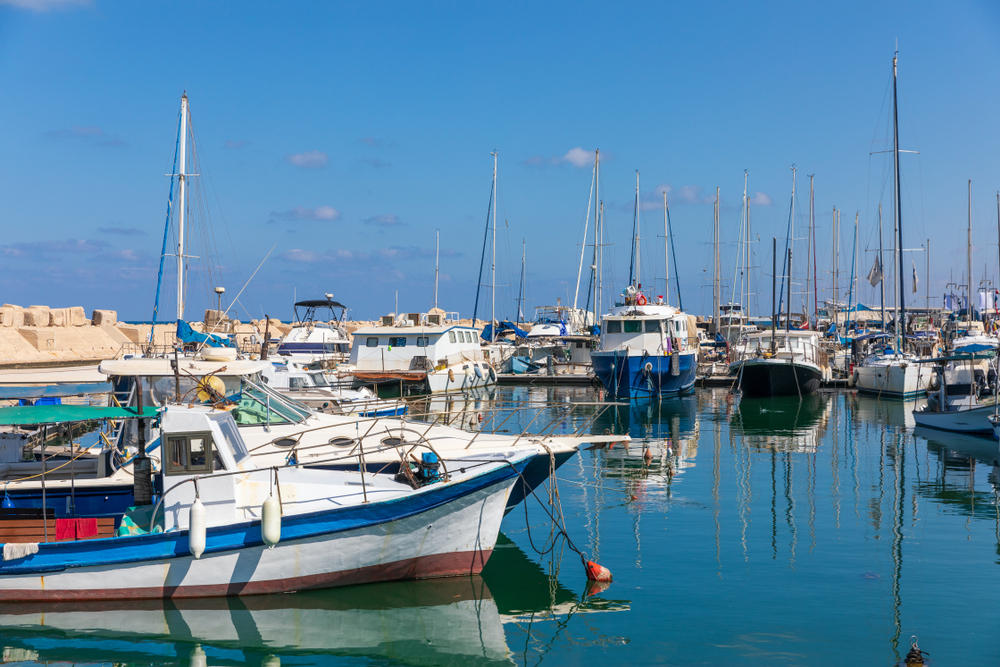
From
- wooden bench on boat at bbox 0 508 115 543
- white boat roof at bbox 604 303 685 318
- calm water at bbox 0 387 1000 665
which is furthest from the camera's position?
white boat roof at bbox 604 303 685 318

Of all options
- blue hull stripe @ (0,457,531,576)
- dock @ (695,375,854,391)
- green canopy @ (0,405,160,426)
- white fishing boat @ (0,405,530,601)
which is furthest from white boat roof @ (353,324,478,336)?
blue hull stripe @ (0,457,531,576)

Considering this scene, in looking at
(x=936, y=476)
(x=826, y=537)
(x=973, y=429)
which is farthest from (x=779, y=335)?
(x=826, y=537)

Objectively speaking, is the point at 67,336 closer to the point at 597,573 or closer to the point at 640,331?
the point at 640,331

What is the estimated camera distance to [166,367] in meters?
13.3

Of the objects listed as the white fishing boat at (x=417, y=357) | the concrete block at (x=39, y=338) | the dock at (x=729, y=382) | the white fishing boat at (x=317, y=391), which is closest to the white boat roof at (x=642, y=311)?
Answer: the dock at (x=729, y=382)

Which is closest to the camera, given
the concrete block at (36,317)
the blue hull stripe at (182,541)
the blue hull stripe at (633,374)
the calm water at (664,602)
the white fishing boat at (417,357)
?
the calm water at (664,602)

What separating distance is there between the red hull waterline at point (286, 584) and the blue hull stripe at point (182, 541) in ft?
1.31

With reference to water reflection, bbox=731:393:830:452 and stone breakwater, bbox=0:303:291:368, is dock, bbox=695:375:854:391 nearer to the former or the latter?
water reflection, bbox=731:393:830:452

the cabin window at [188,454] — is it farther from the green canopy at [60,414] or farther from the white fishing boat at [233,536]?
the green canopy at [60,414]

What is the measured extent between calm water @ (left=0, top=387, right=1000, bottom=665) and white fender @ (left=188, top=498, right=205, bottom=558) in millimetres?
1048

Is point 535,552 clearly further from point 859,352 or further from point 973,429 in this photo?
point 859,352

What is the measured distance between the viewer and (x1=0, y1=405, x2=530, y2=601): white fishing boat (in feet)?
36.6

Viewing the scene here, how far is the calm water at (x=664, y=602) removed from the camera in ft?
33.5

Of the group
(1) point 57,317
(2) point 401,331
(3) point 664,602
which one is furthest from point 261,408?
(1) point 57,317
